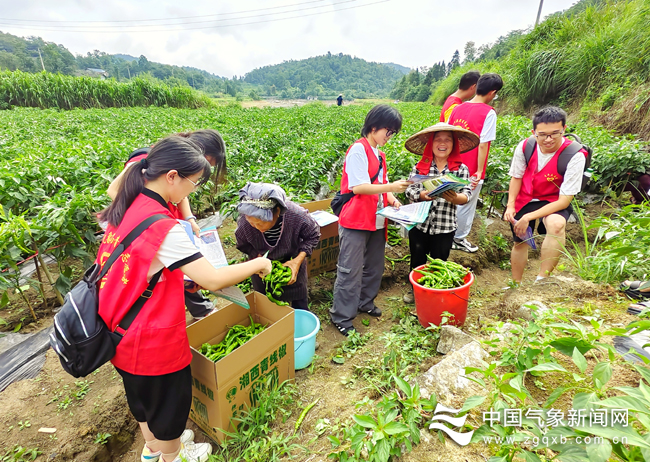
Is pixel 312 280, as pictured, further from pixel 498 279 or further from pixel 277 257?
pixel 498 279

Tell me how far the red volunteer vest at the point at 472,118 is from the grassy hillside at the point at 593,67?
15.3 ft

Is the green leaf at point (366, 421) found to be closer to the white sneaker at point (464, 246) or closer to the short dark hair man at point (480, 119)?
the short dark hair man at point (480, 119)

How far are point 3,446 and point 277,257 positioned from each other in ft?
7.50

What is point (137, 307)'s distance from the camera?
1.64 metres

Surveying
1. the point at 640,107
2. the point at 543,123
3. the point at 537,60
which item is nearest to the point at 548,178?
the point at 543,123

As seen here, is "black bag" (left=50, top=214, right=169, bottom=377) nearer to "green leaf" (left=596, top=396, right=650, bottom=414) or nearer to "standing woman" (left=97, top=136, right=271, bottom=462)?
"standing woman" (left=97, top=136, right=271, bottom=462)

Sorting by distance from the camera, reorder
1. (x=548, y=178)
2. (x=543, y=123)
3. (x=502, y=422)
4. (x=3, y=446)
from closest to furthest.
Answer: (x=502, y=422)
(x=3, y=446)
(x=543, y=123)
(x=548, y=178)

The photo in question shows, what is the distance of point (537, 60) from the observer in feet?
41.1

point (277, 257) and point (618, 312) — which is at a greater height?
point (277, 257)

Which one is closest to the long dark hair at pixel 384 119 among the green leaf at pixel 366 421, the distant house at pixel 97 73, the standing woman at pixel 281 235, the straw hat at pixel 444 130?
the straw hat at pixel 444 130

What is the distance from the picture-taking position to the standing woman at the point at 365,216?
2916 mm

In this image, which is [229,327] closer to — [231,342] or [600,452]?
[231,342]

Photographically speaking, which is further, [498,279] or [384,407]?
[498,279]

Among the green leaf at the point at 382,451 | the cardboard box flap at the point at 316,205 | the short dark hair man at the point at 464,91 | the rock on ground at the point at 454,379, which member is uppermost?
the short dark hair man at the point at 464,91
